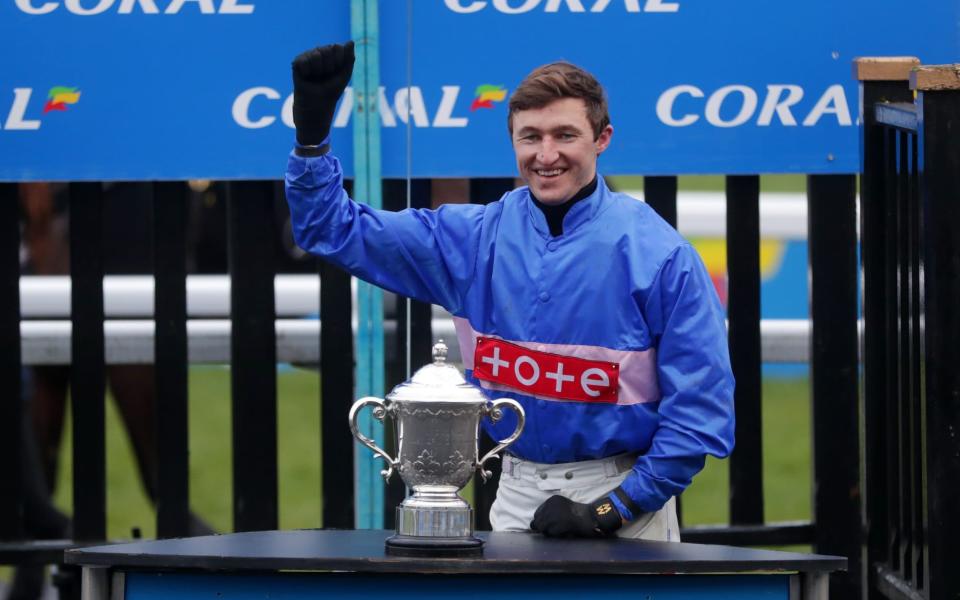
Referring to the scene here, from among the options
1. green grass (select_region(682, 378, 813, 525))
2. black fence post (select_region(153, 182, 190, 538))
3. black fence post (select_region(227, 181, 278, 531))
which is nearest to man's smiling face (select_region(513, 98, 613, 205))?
black fence post (select_region(227, 181, 278, 531))

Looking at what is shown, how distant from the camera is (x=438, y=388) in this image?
145 inches

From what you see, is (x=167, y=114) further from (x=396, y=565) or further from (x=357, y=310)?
(x=396, y=565)

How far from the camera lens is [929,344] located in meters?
4.33

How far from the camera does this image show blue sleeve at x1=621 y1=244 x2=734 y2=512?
3.91 metres

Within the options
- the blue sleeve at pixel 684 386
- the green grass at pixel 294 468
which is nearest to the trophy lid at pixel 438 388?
the blue sleeve at pixel 684 386

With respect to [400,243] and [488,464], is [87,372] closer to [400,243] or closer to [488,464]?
[488,464]

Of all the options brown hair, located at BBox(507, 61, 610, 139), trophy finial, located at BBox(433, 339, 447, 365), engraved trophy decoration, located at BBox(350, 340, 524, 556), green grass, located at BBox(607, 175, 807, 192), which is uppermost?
green grass, located at BBox(607, 175, 807, 192)

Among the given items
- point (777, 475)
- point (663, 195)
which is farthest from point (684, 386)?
point (777, 475)

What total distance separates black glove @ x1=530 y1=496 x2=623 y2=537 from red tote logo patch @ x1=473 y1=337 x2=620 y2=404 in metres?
0.25

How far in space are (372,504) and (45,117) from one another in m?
1.48

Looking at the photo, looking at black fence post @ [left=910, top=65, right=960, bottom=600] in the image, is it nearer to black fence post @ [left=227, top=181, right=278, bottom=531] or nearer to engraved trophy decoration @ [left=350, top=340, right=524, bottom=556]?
engraved trophy decoration @ [left=350, top=340, right=524, bottom=556]

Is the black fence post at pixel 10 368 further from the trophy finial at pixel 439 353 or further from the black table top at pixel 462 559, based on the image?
the trophy finial at pixel 439 353

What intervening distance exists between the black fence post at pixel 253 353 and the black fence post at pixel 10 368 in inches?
26.1

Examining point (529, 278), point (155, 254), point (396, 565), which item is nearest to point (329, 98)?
point (529, 278)
